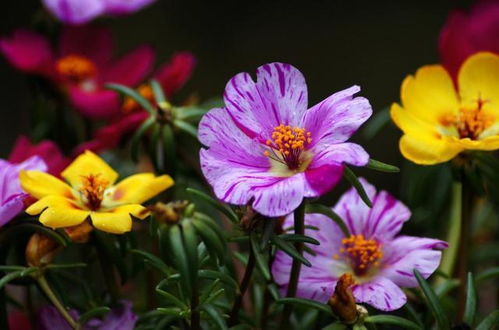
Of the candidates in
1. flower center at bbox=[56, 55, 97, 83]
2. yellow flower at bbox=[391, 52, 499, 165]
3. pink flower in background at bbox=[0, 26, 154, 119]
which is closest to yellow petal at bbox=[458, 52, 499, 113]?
yellow flower at bbox=[391, 52, 499, 165]

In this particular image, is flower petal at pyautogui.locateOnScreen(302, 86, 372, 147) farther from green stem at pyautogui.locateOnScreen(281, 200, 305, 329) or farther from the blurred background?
the blurred background

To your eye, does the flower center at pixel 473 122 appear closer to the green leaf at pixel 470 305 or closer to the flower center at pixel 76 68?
the green leaf at pixel 470 305

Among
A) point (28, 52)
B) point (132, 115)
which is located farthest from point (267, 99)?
point (28, 52)

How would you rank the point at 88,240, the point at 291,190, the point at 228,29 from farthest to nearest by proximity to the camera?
the point at 228,29, the point at 88,240, the point at 291,190

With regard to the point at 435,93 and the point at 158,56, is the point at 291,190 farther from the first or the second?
the point at 158,56

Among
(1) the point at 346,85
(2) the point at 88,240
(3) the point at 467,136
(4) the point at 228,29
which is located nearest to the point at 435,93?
(3) the point at 467,136

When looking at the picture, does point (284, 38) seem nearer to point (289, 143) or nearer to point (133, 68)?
point (133, 68)
